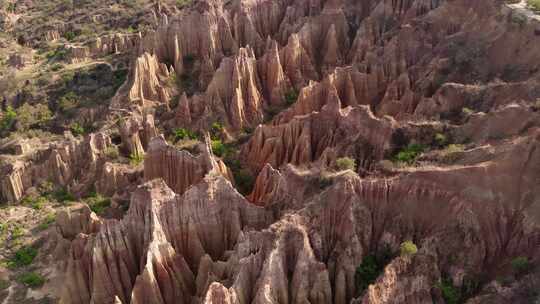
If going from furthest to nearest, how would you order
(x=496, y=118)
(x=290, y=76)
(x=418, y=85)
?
(x=290, y=76) < (x=418, y=85) < (x=496, y=118)

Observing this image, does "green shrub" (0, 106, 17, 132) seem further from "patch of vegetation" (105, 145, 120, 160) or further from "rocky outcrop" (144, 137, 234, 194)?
"rocky outcrop" (144, 137, 234, 194)

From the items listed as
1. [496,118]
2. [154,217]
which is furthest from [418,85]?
[154,217]

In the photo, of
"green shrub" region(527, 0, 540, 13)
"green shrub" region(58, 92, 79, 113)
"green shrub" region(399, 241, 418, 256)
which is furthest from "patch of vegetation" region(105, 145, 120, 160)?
"green shrub" region(527, 0, 540, 13)

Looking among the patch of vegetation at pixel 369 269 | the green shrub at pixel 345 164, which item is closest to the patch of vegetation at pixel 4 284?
the green shrub at pixel 345 164

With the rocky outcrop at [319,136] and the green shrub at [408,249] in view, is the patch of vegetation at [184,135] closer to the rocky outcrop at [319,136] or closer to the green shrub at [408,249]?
the rocky outcrop at [319,136]

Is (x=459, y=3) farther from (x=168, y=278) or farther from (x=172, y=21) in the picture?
(x=168, y=278)

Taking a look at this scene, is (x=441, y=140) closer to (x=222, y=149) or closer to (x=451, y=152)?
(x=451, y=152)
